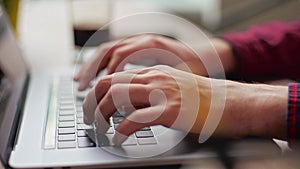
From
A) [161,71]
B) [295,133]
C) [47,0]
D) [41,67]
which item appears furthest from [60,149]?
[47,0]

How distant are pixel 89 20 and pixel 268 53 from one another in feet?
1.38

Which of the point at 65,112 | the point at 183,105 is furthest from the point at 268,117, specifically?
the point at 65,112

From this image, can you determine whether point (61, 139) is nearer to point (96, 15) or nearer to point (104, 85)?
point (104, 85)

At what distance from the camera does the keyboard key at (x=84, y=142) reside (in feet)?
1.97

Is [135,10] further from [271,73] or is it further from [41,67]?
[271,73]

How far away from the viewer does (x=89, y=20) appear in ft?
3.39

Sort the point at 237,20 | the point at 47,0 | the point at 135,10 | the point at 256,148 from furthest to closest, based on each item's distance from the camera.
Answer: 1. the point at 237,20
2. the point at 47,0
3. the point at 135,10
4. the point at 256,148

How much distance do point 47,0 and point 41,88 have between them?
725 mm

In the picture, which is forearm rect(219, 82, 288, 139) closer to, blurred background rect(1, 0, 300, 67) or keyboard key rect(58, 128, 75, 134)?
keyboard key rect(58, 128, 75, 134)

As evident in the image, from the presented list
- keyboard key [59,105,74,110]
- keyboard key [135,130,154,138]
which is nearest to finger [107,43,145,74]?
keyboard key [59,105,74,110]

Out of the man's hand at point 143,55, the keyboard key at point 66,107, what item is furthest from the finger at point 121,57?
the keyboard key at point 66,107

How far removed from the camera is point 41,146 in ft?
1.98

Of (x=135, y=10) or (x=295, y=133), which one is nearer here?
(x=295, y=133)

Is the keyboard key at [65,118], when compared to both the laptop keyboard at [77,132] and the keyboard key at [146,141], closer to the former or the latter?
the laptop keyboard at [77,132]
